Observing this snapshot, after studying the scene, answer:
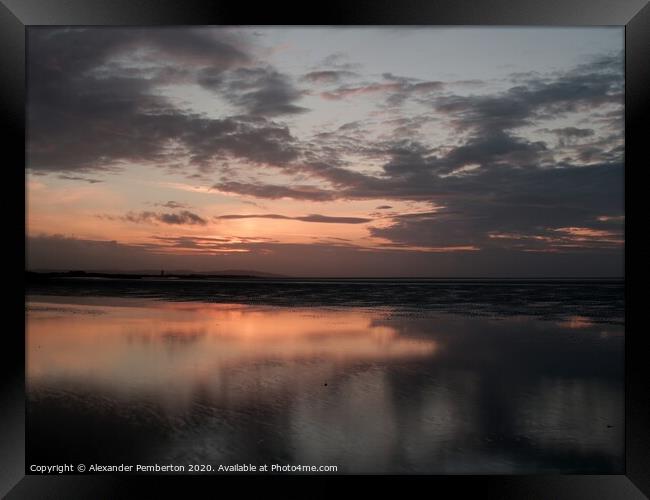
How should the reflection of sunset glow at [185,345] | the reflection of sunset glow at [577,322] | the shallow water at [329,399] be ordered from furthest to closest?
1. the reflection of sunset glow at [577,322]
2. the reflection of sunset glow at [185,345]
3. the shallow water at [329,399]

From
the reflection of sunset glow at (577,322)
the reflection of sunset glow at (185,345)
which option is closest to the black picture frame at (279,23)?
the reflection of sunset glow at (185,345)

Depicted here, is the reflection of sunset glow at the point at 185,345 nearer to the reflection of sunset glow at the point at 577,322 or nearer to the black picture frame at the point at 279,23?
the black picture frame at the point at 279,23

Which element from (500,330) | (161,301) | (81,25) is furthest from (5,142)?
(161,301)

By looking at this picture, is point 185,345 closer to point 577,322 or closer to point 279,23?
point 279,23

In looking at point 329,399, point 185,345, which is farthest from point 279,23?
point 185,345

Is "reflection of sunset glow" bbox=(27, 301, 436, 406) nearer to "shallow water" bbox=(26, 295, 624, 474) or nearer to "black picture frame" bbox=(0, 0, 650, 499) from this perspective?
"shallow water" bbox=(26, 295, 624, 474)

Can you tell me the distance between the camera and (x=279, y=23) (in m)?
2.50

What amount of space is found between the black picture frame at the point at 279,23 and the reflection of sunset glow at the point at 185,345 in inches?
23.0

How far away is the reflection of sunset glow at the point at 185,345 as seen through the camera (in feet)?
13.6

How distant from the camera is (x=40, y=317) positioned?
7324 millimetres

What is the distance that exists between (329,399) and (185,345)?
2295 millimetres

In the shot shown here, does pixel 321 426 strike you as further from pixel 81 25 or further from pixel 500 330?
pixel 500 330

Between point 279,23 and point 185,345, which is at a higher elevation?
point 279,23

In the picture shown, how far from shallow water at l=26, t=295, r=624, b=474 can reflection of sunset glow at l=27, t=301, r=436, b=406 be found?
2 centimetres
